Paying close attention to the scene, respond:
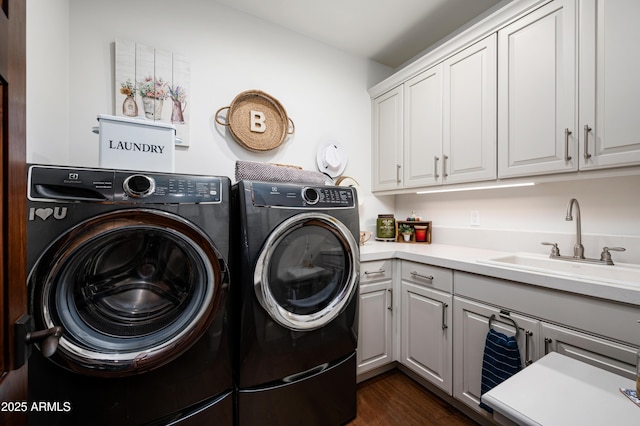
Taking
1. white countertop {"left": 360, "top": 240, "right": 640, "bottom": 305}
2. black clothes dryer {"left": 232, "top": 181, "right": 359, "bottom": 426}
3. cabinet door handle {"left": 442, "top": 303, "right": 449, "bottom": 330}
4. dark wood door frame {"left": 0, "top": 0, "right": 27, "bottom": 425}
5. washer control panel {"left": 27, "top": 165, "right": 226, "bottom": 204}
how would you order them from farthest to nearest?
cabinet door handle {"left": 442, "top": 303, "right": 449, "bottom": 330}
black clothes dryer {"left": 232, "top": 181, "right": 359, "bottom": 426}
white countertop {"left": 360, "top": 240, "right": 640, "bottom": 305}
washer control panel {"left": 27, "top": 165, "right": 226, "bottom": 204}
dark wood door frame {"left": 0, "top": 0, "right": 27, "bottom": 425}

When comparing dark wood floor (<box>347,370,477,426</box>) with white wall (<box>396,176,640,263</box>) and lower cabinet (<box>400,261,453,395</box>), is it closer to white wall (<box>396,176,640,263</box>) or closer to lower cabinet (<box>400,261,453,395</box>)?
lower cabinet (<box>400,261,453,395</box>)

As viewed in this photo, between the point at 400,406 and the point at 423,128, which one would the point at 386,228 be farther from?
the point at 400,406

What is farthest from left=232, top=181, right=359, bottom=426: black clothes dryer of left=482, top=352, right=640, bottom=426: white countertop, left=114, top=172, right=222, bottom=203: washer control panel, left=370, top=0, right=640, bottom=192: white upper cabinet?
left=370, top=0, right=640, bottom=192: white upper cabinet

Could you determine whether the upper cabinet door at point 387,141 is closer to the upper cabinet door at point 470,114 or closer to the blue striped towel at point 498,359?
the upper cabinet door at point 470,114

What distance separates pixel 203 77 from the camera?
183 centimetres

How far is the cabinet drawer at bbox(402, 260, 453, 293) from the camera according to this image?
1529 mm

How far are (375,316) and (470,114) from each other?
1.54 m

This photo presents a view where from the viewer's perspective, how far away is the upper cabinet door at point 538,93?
4.38 ft

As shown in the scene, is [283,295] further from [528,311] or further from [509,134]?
[509,134]

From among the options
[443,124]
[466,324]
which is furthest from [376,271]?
[443,124]

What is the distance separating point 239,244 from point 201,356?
0.47m

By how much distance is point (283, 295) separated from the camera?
123cm

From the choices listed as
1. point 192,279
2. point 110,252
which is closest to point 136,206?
point 110,252

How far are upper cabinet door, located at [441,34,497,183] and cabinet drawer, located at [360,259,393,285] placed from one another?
0.78 meters
